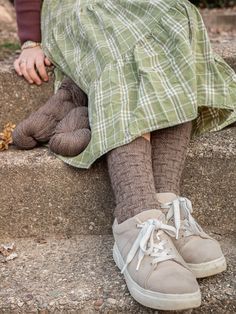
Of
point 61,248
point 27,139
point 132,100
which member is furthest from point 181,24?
point 61,248

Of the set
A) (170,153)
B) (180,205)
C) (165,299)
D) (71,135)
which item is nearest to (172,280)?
(165,299)

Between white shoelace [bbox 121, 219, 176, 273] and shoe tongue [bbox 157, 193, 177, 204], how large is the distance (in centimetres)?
12

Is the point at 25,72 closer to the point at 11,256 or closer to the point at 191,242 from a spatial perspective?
the point at 11,256

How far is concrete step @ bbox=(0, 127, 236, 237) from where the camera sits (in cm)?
171

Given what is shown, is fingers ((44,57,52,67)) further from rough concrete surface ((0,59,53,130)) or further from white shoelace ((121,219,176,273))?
white shoelace ((121,219,176,273))

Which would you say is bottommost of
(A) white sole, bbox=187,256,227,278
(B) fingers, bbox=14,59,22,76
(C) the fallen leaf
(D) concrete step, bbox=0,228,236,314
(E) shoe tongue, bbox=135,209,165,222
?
(C) the fallen leaf

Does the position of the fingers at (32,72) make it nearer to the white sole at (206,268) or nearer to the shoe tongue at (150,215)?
the shoe tongue at (150,215)

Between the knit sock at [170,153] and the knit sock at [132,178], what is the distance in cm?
5

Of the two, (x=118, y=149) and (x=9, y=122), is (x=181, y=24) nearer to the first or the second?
(x=118, y=149)

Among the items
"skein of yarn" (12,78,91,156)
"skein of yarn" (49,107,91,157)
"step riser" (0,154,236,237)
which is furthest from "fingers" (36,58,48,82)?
"step riser" (0,154,236,237)

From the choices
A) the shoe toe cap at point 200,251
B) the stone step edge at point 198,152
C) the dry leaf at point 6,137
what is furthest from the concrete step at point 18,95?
the shoe toe cap at point 200,251

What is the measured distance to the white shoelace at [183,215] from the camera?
1490mm

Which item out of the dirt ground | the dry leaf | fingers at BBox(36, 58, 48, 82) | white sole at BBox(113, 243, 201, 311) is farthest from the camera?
the dirt ground

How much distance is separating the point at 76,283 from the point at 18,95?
32.3 inches
